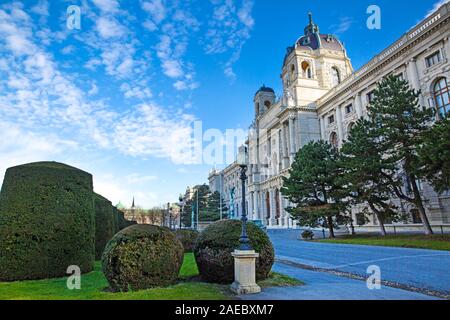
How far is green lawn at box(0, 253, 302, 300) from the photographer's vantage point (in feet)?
22.4

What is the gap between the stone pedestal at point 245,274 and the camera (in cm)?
745

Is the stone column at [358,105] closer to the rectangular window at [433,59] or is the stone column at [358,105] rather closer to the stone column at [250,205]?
the rectangular window at [433,59]

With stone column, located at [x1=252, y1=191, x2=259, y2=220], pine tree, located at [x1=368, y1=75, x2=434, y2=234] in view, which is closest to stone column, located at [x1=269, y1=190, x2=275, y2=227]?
stone column, located at [x1=252, y1=191, x2=259, y2=220]

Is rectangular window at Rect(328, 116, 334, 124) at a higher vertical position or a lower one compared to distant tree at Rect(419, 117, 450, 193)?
higher

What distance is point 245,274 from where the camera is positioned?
24.8 feet

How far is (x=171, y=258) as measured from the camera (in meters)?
8.24

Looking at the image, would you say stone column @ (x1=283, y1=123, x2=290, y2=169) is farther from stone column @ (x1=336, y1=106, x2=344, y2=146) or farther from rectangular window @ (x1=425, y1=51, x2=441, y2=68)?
rectangular window @ (x1=425, y1=51, x2=441, y2=68)

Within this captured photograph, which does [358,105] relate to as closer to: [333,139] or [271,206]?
[333,139]

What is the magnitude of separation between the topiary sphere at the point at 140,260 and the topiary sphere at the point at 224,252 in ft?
3.11

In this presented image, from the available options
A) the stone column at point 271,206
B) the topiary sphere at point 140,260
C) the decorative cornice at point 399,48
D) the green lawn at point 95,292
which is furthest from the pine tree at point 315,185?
the stone column at point 271,206

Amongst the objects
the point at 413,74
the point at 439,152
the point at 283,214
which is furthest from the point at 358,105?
the point at 439,152

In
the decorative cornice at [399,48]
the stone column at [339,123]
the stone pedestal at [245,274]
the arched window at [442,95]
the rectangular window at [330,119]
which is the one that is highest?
the decorative cornice at [399,48]

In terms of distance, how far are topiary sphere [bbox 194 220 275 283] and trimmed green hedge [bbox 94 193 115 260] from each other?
8832 millimetres
